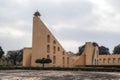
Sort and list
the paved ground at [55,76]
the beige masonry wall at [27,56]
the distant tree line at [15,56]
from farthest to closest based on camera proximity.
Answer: the distant tree line at [15,56] < the beige masonry wall at [27,56] < the paved ground at [55,76]

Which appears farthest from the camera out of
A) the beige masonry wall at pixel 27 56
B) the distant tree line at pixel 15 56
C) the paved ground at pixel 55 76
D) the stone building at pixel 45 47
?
the distant tree line at pixel 15 56

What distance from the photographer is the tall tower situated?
4853 centimetres

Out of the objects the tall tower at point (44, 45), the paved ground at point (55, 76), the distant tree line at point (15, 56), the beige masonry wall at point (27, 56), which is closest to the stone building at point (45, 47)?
the tall tower at point (44, 45)

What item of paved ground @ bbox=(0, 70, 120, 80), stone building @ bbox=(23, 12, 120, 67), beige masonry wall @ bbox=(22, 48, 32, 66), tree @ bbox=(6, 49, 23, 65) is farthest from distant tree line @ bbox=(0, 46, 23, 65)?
paved ground @ bbox=(0, 70, 120, 80)

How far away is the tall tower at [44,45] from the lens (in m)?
48.5

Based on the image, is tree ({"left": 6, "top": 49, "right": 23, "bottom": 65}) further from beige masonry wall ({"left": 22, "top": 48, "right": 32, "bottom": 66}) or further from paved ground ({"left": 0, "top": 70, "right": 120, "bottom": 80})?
paved ground ({"left": 0, "top": 70, "right": 120, "bottom": 80})

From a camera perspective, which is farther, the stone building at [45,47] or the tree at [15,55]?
the tree at [15,55]

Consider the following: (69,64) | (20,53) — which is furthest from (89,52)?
(20,53)

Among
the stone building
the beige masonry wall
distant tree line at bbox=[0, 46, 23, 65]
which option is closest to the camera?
the stone building

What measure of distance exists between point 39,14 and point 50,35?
176 inches

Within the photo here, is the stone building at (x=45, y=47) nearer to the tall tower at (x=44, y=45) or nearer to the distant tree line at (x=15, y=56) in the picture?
the tall tower at (x=44, y=45)

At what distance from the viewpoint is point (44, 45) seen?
160 feet

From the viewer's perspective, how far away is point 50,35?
48.8 m

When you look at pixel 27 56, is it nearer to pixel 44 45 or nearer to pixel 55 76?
pixel 44 45
